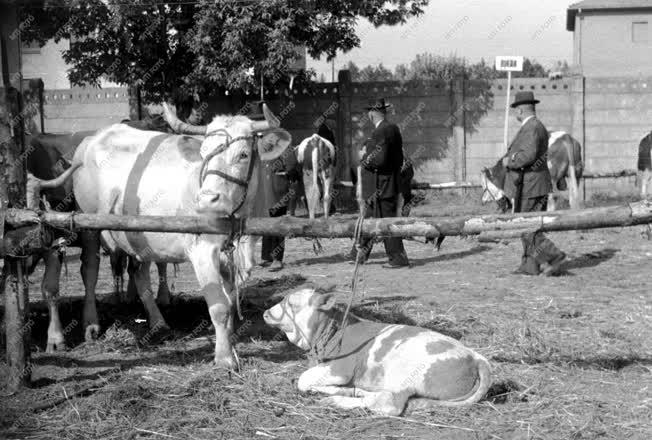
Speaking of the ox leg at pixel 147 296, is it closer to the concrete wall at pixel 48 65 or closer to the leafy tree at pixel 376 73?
the concrete wall at pixel 48 65

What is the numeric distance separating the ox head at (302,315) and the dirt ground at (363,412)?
374 mm

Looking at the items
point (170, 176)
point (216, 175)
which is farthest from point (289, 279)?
point (216, 175)

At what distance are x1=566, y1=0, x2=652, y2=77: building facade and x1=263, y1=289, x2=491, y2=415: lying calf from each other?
35135 mm

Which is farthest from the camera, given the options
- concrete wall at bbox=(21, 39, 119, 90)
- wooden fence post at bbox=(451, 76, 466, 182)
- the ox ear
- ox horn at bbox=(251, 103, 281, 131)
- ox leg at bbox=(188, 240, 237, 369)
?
concrete wall at bbox=(21, 39, 119, 90)

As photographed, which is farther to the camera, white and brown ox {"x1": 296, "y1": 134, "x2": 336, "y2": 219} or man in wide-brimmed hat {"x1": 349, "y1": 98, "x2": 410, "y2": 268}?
white and brown ox {"x1": 296, "y1": 134, "x2": 336, "y2": 219}

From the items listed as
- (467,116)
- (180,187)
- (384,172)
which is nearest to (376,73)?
(467,116)

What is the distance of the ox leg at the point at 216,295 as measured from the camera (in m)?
6.34

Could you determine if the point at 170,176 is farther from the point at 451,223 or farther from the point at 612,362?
the point at 612,362

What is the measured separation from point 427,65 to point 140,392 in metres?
37.9

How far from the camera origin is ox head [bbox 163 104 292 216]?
6059mm

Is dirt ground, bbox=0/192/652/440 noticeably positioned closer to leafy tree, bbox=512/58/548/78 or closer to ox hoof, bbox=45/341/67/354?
ox hoof, bbox=45/341/67/354

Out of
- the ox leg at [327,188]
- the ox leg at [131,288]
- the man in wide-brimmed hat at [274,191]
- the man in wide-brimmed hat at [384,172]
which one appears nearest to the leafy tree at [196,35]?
the ox leg at [327,188]

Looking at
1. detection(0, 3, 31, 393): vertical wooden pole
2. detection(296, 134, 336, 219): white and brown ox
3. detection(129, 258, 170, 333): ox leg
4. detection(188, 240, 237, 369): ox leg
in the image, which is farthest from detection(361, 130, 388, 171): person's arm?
detection(0, 3, 31, 393): vertical wooden pole

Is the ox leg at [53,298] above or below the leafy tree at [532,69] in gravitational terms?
below
